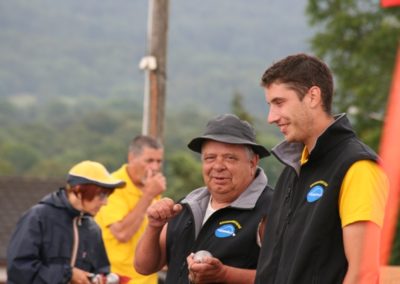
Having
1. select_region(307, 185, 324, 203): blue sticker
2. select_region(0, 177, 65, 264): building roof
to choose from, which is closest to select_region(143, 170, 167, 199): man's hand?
select_region(307, 185, 324, 203): blue sticker

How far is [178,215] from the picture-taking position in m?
5.70

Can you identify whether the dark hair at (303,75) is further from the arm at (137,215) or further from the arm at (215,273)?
the arm at (137,215)

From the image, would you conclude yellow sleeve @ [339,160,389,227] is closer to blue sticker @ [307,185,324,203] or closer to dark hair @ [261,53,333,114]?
blue sticker @ [307,185,324,203]

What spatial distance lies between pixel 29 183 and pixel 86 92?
461ft

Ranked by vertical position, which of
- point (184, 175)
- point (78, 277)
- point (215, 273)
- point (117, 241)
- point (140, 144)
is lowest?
point (184, 175)

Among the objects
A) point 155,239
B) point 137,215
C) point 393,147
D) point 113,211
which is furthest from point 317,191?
point 113,211

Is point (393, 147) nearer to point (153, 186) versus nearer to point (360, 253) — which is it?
point (360, 253)

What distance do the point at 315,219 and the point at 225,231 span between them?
1.30 metres

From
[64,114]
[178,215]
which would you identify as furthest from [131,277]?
[64,114]

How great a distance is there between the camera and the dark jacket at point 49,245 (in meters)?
6.77

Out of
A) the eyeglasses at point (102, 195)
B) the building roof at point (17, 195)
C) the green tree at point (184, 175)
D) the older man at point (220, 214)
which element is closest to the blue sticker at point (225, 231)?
the older man at point (220, 214)

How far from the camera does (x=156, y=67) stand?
530 inches

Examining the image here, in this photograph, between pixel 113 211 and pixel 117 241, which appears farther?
pixel 113 211

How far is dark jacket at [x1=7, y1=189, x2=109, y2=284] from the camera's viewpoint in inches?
266
